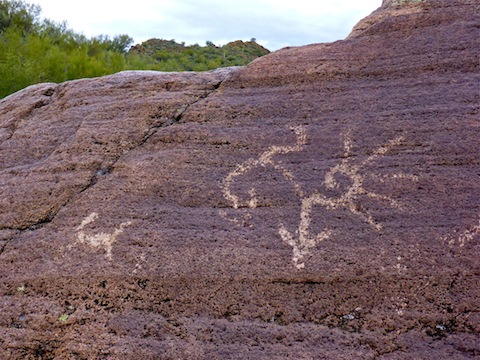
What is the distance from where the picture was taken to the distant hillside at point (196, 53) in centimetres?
1383

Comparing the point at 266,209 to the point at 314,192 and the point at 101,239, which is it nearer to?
the point at 314,192

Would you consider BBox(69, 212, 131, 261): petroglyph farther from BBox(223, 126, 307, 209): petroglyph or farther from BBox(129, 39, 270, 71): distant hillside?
BBox(129, 39, 270, 71): distant hillside

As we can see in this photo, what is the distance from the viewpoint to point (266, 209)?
256 centimetres

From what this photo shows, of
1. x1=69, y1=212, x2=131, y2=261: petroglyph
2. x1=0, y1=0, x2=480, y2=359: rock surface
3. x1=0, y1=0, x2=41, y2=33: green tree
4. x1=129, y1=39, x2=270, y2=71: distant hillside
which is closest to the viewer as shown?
x1=0, y1=0, x2=480, y2=359: rock surface

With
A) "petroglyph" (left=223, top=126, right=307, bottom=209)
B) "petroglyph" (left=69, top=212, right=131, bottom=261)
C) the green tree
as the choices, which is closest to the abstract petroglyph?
"petroglyph" (left=223, top=126, right=307, bottom=209)

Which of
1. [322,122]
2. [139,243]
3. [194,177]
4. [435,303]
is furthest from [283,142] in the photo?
[435,303]

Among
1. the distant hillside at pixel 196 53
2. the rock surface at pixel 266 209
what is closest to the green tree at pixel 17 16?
the distant hillside at pixel 196 53

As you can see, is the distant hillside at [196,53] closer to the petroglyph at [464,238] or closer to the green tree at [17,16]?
the green tree at [17,16]

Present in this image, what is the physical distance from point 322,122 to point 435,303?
126 centimetres

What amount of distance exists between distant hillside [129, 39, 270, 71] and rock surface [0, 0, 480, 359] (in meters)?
9.54

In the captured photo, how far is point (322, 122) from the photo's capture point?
114 inches

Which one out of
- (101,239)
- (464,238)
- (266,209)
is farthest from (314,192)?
(101,239)

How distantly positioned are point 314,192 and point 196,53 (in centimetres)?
1376

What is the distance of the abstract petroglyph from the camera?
7.79 feet
